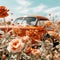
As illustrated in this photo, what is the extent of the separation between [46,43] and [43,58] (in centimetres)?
62

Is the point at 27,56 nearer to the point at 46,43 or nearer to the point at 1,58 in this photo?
the point at 1,58

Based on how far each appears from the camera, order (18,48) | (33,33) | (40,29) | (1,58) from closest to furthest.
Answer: (18,48) < (1,58) < (33,33) < (40,29)

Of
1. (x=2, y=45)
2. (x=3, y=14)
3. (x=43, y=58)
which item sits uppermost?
(x=3, y=14)

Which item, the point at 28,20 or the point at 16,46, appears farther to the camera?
the point at 28,20

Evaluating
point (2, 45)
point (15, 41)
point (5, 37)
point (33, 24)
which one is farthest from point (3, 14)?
point (33, 24)

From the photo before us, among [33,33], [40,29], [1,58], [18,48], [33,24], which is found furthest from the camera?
[33,24]

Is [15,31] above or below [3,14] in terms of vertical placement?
below

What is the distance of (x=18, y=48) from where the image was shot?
224cm

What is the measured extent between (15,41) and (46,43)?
1607 millimetres

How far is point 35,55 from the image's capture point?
2.91 metres

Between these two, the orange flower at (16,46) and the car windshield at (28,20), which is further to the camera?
the car windshield at (28,20)

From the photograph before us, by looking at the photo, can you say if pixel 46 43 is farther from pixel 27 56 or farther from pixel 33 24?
pixel 33 24

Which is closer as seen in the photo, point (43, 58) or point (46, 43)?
point (43, 58)

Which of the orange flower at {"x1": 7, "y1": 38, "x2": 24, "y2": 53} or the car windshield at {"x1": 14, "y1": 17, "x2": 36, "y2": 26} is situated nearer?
the orange flower at {"x1": 7, "y1": 38, "x2": 24, "y2": 53}
